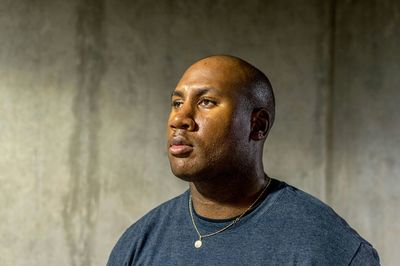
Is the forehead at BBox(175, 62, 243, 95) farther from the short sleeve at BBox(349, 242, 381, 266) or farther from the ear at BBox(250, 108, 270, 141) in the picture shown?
the short sleeve at BBox(349, 242, 381, 266)

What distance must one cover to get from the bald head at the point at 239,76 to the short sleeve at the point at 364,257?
414mm

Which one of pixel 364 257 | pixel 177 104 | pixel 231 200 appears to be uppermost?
pixel 177 104

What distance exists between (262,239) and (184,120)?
0.34 m

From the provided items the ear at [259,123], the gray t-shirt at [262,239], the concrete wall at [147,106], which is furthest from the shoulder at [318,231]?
the concrete wall at [147,106]

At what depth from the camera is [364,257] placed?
1541 mm

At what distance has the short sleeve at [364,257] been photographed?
152 cm

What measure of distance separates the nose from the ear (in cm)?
17

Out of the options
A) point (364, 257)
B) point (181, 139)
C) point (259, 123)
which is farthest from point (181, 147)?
point (364, 257)

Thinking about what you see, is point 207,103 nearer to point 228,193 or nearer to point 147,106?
point 228,193

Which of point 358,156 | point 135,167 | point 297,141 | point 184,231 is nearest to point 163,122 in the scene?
point 135,167

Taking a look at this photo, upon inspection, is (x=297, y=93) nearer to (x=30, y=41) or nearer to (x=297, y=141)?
(x=297, y=141)

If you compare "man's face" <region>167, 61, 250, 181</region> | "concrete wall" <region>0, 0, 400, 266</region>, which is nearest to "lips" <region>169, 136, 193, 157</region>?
"man's face" <region>167, 61, 250, 181</region>

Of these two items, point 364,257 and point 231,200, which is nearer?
point 364,257

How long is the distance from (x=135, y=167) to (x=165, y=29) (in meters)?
0.62
